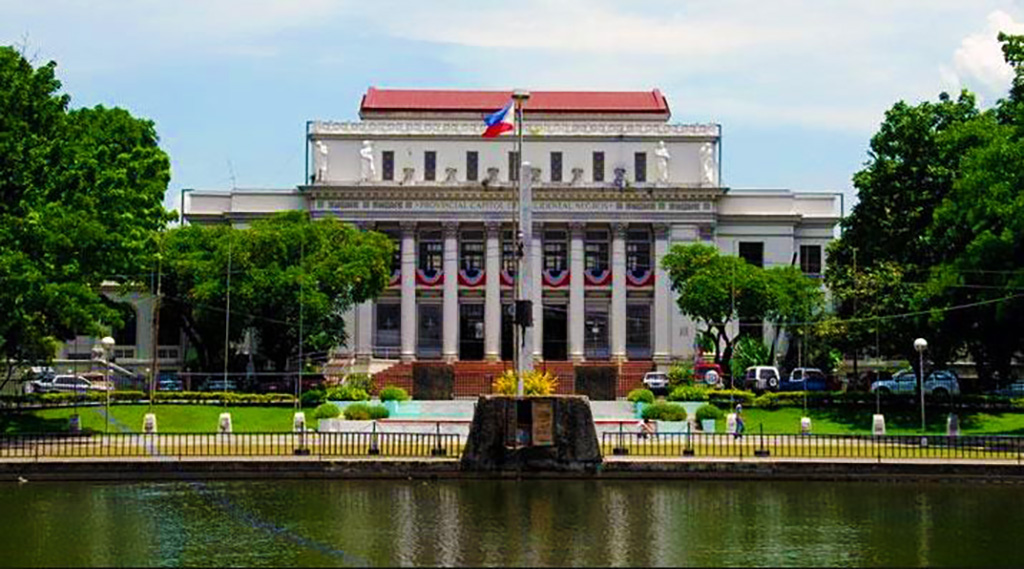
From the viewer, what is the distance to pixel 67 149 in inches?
2135

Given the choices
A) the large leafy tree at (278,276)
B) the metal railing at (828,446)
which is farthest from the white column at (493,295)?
the metal railing at (828,446)

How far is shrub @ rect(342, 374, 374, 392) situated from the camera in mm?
75688

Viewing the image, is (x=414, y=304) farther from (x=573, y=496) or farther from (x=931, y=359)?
(x=573, y=496)

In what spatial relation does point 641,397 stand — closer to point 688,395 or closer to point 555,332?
point 688,395

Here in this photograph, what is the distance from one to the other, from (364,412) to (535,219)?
34312 millimetres

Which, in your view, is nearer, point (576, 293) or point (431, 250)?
point (576, 293)

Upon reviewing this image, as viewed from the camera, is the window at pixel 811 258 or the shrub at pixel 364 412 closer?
the shrub at pixel 364 412

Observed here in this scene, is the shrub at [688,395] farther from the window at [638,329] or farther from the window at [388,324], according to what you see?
the window at [388,324]

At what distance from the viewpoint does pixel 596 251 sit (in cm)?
9419

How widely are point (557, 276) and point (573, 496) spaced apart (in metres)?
57.0

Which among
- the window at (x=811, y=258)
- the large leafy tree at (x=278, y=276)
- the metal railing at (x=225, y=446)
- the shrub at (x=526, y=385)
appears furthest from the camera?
the window at (x=811, y=258)

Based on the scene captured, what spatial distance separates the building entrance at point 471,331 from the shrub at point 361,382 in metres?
14.4

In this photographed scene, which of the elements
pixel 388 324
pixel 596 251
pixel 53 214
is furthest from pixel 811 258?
pixel 53 214

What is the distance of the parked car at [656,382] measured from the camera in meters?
78.6
